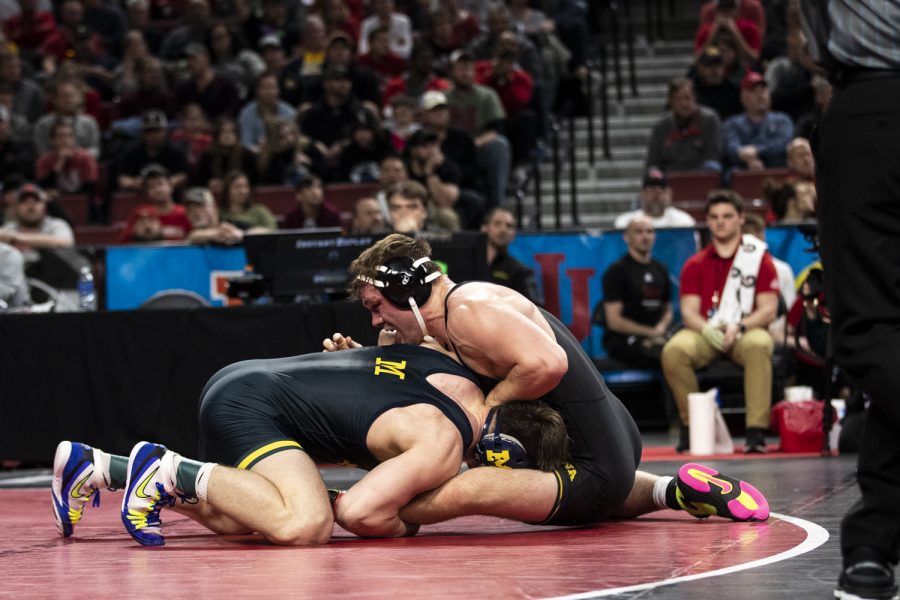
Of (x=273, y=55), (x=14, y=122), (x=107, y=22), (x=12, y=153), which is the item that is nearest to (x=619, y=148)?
(x=273, y=55)

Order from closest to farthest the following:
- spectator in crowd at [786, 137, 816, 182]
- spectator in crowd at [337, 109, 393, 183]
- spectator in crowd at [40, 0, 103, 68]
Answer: spectator in crowd at [786, 137, 816, 182], spectator in crowd at [337, 109, 393, 183], spectator in crowd at [40, 0, 103, 68]

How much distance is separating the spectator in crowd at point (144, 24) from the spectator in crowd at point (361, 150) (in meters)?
5.23

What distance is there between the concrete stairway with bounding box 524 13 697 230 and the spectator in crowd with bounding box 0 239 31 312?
515 centimetres

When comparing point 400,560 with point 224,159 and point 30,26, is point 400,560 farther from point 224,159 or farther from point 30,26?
point 30,26

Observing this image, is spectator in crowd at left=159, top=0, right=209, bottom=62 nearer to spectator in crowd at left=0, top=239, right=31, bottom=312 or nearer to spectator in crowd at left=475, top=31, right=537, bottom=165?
spectator in crowd at left=475, top=31, right=537, bottom=165

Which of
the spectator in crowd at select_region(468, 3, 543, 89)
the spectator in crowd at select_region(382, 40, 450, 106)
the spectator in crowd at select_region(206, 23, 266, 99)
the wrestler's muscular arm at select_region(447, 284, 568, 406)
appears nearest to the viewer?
the wrestler's muscular arm at select_region(447, 284, 568, 406)

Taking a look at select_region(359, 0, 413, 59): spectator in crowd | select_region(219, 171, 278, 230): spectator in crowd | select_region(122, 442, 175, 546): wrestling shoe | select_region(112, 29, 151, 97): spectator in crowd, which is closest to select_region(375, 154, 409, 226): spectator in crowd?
select_region(219, 171, 278, 230): spectator in crowd

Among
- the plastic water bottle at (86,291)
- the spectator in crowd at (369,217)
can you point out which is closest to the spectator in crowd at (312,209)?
the spectator in crowd at (369,217)

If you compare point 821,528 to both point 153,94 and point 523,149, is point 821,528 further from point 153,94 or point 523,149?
point 153,94

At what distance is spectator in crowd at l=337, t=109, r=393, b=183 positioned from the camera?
46.4 ft

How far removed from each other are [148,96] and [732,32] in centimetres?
646

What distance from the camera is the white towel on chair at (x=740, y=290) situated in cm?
1027

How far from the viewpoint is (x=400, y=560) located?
489 cm

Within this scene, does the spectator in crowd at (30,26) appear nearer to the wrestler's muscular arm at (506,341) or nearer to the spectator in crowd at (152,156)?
the spectator in crowd at (152,156)
